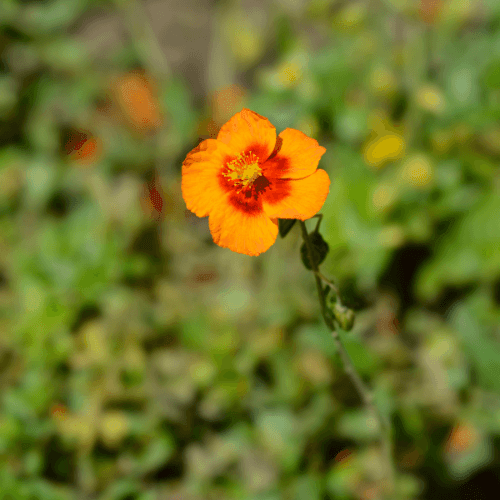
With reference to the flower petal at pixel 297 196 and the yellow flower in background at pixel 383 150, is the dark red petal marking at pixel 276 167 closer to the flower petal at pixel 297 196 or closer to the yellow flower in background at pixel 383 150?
the flower petal at pixel 297 196

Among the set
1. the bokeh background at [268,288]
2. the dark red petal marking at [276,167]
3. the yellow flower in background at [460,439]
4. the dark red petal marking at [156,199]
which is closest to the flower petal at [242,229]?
the dark red petal marking at [276,167]

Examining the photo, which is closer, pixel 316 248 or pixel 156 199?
pixel 316 248

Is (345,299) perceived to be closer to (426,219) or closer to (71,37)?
(426,219)

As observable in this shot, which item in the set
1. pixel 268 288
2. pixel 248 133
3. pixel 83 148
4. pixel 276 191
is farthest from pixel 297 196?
pixel 83 148

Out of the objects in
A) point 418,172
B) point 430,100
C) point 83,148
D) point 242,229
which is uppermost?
point 242,229

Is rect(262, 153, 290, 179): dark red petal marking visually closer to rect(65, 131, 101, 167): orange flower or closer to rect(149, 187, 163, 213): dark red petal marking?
rect(149, 187, 163, 213): dark red petal marking

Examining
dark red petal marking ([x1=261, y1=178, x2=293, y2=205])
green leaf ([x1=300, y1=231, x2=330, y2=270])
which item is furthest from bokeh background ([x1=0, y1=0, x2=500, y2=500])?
dark red petal marking ([x1=261, y1=178, x2=293, y2=205])

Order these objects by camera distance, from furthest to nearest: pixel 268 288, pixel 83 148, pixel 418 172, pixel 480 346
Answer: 1. pixel 83 148
2. pixel 268 288
3. pixel 418 172
4. pixel 480 346

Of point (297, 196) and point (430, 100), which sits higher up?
point (297, 196)

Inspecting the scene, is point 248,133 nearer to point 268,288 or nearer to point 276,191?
point 276,191
